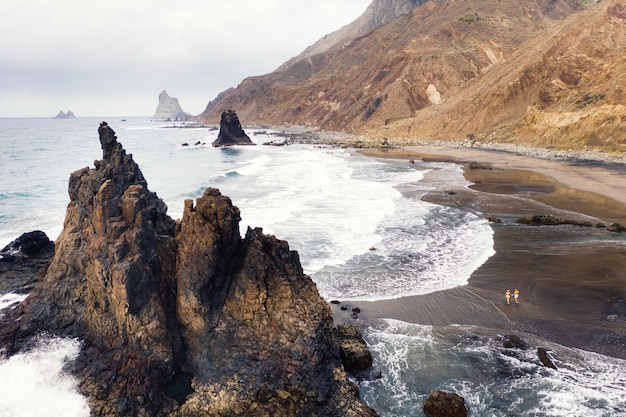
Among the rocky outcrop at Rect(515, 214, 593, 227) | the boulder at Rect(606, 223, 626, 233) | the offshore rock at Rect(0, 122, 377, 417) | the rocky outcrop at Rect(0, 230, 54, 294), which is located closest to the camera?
the offshore rock at Rect(0, 122, 377, 417)

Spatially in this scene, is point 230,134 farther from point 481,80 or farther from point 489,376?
point 489,376

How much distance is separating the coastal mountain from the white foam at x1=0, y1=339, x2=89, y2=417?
212 feet

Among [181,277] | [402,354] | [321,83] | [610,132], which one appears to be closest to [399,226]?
[402,354]

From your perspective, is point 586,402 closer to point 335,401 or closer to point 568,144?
point 335,401

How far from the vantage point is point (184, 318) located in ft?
37.3

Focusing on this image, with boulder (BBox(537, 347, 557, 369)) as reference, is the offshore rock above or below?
above

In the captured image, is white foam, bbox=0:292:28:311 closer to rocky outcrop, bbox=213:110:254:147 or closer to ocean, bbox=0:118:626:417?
ocean, bbox=0:118:626:417

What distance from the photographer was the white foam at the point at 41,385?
991 centimetres

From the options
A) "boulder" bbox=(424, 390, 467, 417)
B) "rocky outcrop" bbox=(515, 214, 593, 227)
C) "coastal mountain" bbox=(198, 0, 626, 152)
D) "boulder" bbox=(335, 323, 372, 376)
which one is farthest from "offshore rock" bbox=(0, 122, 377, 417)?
"coastal mountain" bbox=(198, 0, 626, 152)

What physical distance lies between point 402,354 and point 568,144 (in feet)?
199

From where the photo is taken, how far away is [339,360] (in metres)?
11.6

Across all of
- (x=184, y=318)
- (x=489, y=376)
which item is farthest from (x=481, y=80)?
(x=184, y=318)

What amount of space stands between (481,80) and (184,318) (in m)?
96.8

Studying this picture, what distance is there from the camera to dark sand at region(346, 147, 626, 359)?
15078 millimetres
